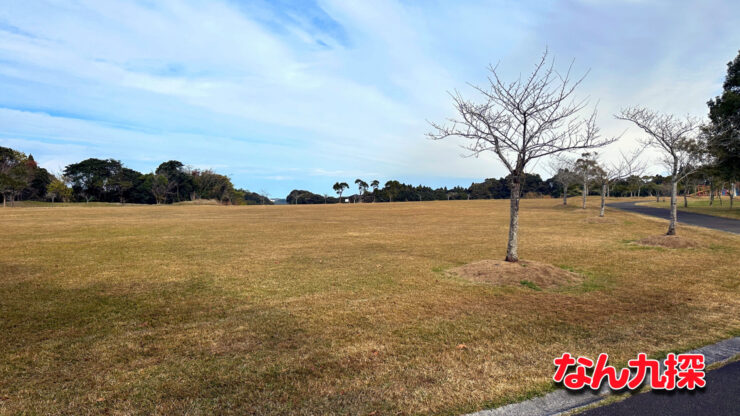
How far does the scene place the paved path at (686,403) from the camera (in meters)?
3.19

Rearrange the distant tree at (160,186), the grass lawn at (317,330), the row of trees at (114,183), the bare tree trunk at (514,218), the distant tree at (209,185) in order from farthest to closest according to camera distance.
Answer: the distant tree at (209,185) < the distant tree at (160,186) < the row of trees at (114,183) < the bare tree trunk at (514,218) < the grass lawn at (317,330)

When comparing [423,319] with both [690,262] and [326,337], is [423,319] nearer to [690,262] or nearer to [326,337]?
[326,337]

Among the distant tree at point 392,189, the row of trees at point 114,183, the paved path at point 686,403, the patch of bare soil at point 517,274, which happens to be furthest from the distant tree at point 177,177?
the paved path at point 686,403

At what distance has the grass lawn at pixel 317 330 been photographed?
353cm

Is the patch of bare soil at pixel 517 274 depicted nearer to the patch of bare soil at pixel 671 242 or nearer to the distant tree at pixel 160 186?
the patch of bare soil at pixel 671 242

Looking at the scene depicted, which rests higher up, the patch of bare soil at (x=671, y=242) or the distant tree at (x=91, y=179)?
the distant tree at (x=91, y=179)

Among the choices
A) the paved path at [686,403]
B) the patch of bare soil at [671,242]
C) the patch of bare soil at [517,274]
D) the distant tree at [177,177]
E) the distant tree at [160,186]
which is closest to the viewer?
the paved path at [686,403]

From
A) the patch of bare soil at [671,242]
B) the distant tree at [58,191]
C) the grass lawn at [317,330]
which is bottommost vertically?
the grass lawn at [317,330]

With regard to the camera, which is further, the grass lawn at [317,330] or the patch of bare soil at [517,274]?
the patch of bare soil at [517,274]

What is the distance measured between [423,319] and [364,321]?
0.98 metres

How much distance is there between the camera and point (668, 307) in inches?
249

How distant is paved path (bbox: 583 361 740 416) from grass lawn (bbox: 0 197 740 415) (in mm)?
676

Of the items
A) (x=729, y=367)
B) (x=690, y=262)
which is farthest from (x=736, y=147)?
(x=729, y=367)

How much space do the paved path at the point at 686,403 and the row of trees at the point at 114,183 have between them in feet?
266
